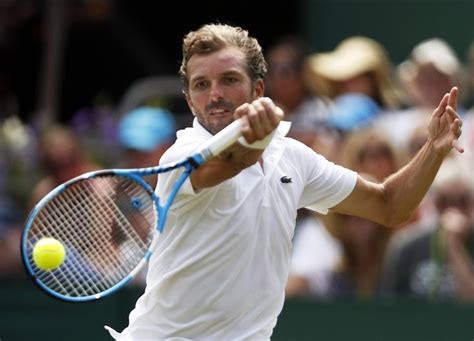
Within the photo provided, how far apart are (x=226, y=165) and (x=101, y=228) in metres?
0.75

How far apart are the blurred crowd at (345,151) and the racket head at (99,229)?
338 centimetres

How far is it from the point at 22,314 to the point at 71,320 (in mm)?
370

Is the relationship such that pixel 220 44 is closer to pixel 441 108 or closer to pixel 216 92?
pixel 216 92

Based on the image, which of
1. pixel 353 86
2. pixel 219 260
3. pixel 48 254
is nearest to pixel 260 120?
pixel 219 260

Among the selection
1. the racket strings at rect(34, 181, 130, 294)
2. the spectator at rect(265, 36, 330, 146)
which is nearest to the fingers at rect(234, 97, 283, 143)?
the racket strings at rect(34, 181, 130, 294)

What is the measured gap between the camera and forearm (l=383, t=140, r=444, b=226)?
17.7 ft

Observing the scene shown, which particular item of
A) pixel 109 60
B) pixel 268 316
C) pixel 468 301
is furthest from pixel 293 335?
pixel 109 60

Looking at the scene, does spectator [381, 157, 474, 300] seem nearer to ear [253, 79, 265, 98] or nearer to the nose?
ear [253, 79, 265, 98]

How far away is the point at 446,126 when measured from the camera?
534 cm

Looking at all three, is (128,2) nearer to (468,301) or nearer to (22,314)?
(22,314)

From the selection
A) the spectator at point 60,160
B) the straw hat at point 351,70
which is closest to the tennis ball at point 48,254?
the straw hat at point 351,70

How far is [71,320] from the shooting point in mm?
9266

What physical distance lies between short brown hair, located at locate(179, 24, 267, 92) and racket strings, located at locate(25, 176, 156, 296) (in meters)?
0.52

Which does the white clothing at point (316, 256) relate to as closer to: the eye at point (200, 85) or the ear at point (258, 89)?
the ear at point (258, 89)
